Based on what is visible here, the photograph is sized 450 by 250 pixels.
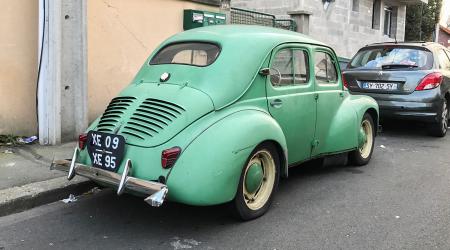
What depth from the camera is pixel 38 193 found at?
489 centimetres

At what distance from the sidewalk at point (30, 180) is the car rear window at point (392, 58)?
5.30m

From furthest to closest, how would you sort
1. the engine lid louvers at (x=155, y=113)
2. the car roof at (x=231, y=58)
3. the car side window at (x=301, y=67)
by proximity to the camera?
the car side window at (x=301, y=67) → the car roof at (x=231, y=58) → the engine lid louvers at (x=155, y=113)

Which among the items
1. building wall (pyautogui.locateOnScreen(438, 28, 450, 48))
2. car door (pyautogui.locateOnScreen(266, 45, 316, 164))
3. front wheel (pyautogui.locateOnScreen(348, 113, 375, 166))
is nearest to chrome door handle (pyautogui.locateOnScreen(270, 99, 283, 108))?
car door (pyautogui.locateOnScreen(266, 45, 316, 164))

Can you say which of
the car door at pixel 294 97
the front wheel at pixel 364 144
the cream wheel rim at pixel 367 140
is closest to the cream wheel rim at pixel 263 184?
the car door at pixel 294 97

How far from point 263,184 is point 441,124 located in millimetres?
5222

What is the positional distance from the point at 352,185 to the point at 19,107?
432 centimetres

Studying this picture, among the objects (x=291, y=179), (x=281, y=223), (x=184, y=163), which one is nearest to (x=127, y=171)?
(x=184, y=163)

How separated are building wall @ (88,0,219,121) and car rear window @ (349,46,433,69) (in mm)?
3436

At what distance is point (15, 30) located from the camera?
662 centimetres

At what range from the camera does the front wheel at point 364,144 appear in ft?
21.3

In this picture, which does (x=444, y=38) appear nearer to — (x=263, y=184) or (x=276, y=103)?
(x=276, y=103)

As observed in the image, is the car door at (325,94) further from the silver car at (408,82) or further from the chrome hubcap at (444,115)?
the chrome hubcap at (444,115)

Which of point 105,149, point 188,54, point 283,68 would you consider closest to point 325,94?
point 283,68

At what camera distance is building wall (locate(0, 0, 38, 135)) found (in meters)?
6.57
